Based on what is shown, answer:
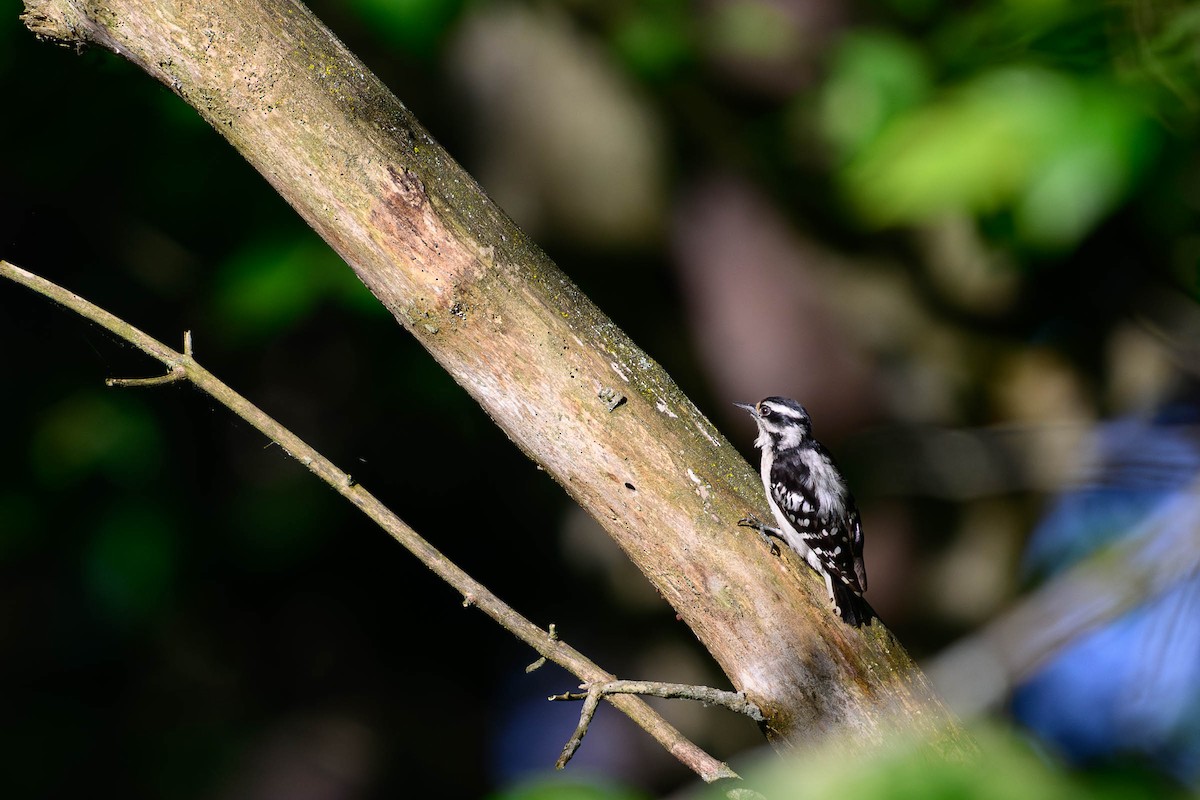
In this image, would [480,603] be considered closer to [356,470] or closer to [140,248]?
[356,470]

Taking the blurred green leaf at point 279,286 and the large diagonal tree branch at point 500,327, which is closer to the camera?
the large diagonal tree branch at point 500,327

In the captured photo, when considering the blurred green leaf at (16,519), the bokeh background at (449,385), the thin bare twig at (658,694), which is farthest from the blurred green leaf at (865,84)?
the blurred green leaf at (16,519)

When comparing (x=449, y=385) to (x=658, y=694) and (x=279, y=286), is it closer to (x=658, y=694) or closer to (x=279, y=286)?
(x=279, y=286)

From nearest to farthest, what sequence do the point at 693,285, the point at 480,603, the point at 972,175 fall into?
the point at 972,175 → the point at 480,603 → the point at 693,285

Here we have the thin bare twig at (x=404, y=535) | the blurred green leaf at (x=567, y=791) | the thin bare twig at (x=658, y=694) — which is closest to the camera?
the blurred green leaf at (x=567, y=791)

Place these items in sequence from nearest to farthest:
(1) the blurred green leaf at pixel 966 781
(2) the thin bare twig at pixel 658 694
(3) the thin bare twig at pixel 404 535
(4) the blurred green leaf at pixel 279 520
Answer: (1) the blurred green leaf at pixel 966 781 < (2) the thin bare twig at pixel 658 694 < (3) the thin bare twig at pixel 404 535 < (4) the blurred green leaf at pixel 279 520

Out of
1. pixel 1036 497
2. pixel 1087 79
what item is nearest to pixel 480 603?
pixel 1087 79

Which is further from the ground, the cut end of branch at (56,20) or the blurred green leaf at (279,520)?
the blurred green leaf at (279,520)

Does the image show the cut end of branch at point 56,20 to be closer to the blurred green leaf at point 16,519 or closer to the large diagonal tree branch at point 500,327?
the large diagonal tree branch at point 500,327
